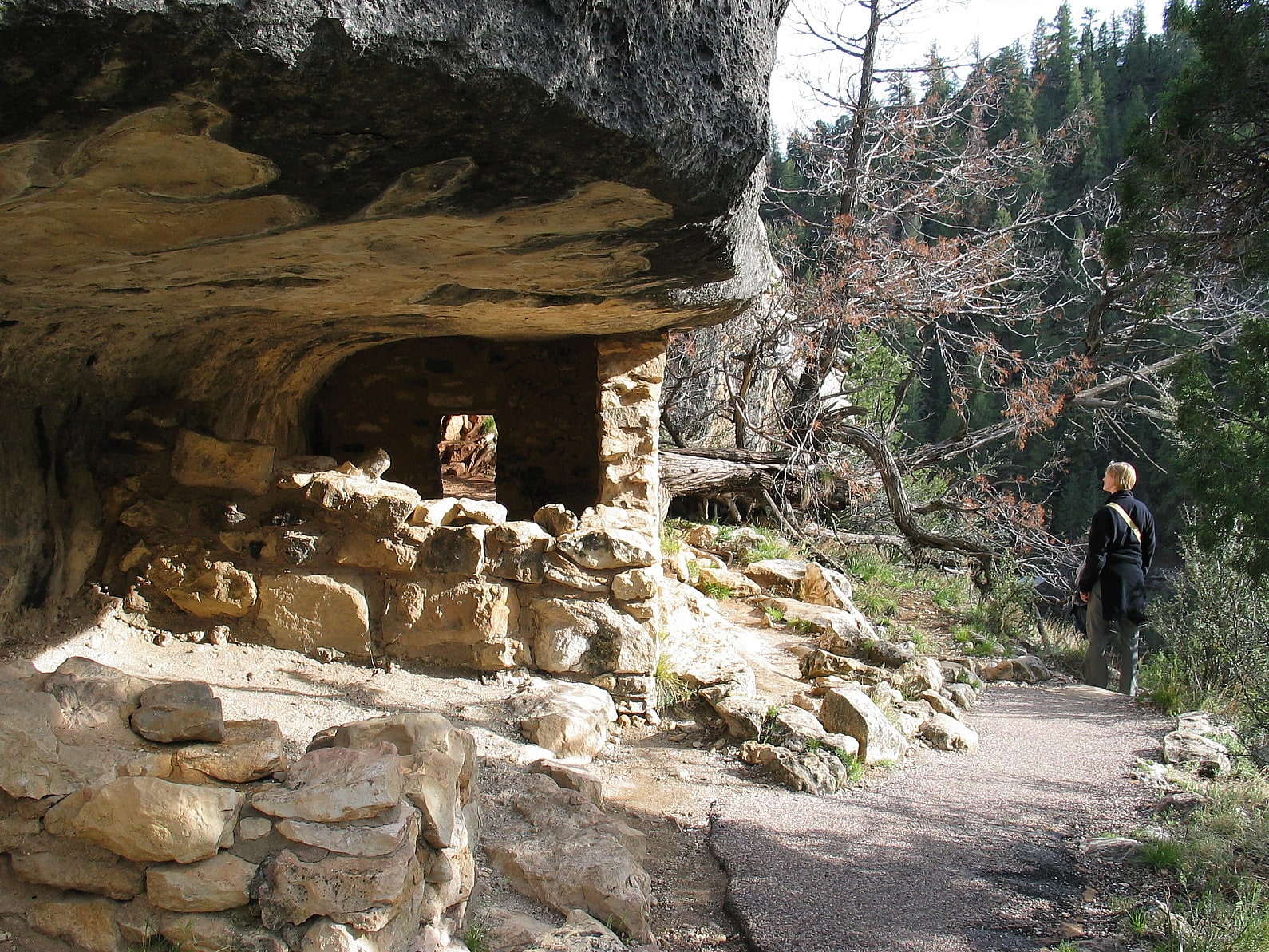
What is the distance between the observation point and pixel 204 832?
78.1 inches

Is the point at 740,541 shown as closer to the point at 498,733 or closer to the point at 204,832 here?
the point at 498,733

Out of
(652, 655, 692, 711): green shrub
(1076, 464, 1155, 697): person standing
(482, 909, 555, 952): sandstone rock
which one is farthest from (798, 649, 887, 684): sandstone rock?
(482, 909, 555, 952): sandstone rock

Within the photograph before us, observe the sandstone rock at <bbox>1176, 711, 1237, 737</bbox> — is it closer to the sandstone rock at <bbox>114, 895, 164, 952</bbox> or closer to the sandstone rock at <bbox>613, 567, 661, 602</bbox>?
the sandstone rock at <bbox>613, 567, 661, 602</bbox>

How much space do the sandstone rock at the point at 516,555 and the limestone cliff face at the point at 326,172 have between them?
36.6 inches

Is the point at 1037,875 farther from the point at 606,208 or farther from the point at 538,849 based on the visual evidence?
the point at 606,208

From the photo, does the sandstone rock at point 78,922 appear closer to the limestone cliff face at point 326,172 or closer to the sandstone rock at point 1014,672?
the limestone cliff face at point 326,172

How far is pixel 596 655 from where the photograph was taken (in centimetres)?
399

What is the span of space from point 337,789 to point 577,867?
0.74 meters

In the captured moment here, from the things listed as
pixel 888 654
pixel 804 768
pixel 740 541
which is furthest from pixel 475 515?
pixel 740 541

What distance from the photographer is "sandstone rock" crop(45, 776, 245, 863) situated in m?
1.97

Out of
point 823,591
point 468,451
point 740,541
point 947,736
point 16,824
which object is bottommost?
point 947,736

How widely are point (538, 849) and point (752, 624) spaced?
12.1ft

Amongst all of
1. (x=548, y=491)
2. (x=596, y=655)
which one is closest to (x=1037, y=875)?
(x=596, y=655)

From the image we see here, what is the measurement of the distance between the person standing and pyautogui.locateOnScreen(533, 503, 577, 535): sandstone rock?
2737 millimetres
